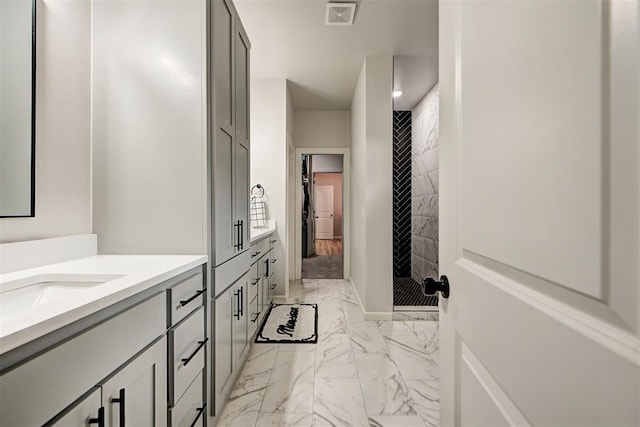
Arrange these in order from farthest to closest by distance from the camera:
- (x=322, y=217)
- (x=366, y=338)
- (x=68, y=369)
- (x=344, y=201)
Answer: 1. (x=322, y=217)
2. (x=344, y=201)
3. (x=366, y=338)
4. (x=68, y=369)

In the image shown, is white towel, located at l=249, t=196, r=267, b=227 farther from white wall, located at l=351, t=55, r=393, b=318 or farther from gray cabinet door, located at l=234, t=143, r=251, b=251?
gray cabinet door, located at l=234, t=143, r=251, b=251

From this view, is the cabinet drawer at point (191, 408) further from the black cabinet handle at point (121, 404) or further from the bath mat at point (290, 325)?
the bath mat at point (290, 325)

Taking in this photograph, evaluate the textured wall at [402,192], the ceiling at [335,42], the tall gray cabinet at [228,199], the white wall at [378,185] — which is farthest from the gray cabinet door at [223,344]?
the textured wall at [402,192]

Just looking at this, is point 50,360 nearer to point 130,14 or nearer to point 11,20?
point 11,20

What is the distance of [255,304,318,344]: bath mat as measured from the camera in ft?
8.38

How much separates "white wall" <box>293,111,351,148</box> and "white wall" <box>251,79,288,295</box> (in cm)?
107

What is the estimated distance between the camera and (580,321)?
36 cm

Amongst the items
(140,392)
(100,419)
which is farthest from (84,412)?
(140,392)

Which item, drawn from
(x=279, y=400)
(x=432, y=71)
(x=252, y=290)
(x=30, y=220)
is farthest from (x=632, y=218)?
(x=432, y=71)

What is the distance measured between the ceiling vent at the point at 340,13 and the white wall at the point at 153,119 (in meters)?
1.27

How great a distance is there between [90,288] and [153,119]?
2.84ft

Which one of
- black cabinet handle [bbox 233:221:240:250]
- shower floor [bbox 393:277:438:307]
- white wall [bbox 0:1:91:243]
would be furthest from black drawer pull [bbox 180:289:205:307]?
shower floor [bbox 393:277:438:307]

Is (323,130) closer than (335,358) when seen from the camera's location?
No

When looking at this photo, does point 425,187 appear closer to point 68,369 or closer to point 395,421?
point 395,421
